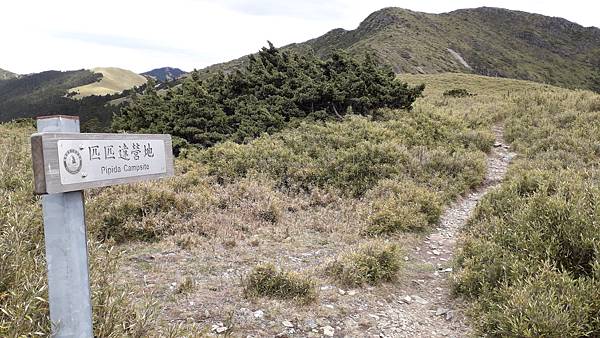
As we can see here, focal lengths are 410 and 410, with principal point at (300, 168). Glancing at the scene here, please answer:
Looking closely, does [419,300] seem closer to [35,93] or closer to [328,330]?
[328,330]

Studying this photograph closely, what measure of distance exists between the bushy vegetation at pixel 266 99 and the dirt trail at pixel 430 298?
7875mm

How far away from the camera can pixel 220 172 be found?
423 inches

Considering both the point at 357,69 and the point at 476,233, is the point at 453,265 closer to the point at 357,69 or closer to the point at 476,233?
the point at 476,233

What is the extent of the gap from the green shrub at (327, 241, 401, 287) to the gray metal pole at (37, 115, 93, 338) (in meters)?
4.01

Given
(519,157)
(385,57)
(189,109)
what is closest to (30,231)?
(189,109)

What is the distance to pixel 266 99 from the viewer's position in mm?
16766

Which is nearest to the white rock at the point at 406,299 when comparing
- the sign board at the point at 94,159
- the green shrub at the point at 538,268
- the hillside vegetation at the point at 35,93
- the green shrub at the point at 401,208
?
the green shrub at the point at 538,268

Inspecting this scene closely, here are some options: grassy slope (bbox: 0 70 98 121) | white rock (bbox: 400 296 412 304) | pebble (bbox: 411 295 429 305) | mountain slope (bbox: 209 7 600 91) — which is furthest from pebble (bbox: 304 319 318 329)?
grassy slope (bbox: 0 70 98 121)

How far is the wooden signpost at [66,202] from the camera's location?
2.29 meters

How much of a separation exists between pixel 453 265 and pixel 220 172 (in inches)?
251

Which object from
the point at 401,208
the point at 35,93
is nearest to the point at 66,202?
the point at 401,208

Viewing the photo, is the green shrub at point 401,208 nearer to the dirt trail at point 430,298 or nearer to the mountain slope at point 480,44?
the dirt trail at point 430,298

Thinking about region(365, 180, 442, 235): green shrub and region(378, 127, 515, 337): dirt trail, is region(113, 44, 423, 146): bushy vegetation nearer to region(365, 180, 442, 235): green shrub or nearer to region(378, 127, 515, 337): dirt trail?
region(365, 180, 442, 235): green shrub

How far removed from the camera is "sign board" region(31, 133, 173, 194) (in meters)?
2.27
